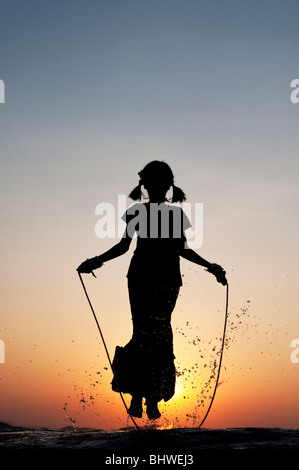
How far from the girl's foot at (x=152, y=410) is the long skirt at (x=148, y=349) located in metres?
0.06

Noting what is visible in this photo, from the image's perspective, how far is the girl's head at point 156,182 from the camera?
6.27 metres

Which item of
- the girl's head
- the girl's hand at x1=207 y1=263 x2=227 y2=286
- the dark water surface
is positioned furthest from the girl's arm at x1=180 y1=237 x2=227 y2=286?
the dark water surface

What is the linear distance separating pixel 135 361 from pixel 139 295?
0.78 m

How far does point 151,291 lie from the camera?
241 inches

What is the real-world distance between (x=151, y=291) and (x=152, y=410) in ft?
4.46

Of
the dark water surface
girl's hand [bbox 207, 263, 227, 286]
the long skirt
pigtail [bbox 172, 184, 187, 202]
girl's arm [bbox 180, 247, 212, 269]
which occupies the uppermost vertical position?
pigtail [bbox 172, 184, 187, 202]

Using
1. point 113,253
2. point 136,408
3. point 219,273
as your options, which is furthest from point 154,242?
point 136,408

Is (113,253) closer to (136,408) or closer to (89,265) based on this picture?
(89,265)

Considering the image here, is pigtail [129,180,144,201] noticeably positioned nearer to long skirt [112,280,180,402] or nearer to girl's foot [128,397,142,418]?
long skirt [112,280,180,402]

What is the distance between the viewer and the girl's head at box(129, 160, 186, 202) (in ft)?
20.6

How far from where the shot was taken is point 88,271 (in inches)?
245

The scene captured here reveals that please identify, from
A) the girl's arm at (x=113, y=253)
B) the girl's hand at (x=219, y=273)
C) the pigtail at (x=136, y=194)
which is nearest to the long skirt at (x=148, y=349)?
the girl's arm at (x=113, y=253)

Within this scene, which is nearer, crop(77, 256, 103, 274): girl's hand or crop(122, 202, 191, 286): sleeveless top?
crop(122, 202, 191, 286): sleeveless top
